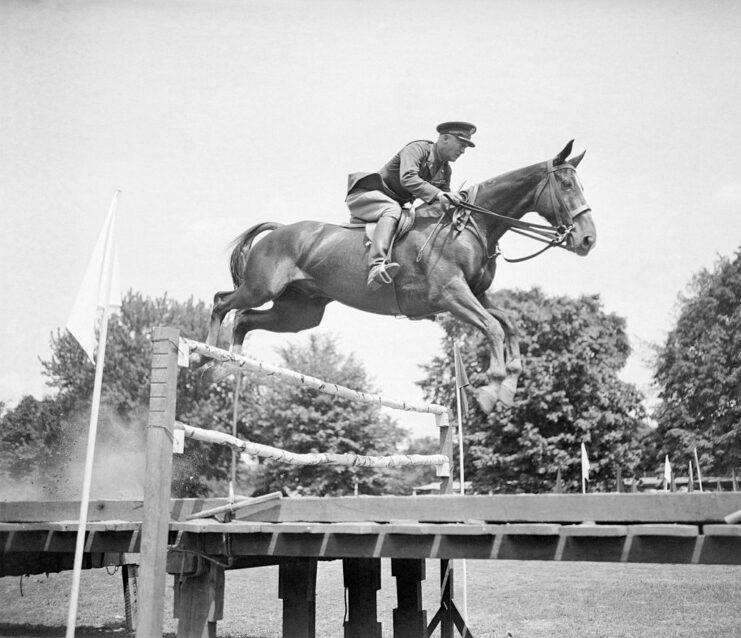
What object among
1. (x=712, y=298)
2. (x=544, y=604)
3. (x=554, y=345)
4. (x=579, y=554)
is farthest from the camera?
(x=554, y=345)

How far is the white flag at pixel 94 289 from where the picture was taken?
561cm

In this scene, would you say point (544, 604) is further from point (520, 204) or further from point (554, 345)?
point (554, 345)

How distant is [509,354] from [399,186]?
1732 millimetres

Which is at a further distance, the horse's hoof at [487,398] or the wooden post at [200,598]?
the horse's hoof at [487,398]

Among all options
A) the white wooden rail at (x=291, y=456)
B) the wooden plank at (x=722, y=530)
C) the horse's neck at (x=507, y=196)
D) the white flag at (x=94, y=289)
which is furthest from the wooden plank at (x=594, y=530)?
the white flag at (x=94, y=289)

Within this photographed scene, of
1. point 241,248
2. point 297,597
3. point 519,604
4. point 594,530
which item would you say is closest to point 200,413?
point 519,604

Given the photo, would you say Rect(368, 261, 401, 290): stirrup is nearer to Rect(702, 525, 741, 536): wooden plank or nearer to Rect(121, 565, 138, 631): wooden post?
Rect(702, 525, 741, 536): wooden plank

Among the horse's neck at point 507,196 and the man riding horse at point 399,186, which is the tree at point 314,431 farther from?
the horse's neck at point 507,196

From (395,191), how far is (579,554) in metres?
3.53

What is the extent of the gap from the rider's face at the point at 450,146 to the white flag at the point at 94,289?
2625 mm

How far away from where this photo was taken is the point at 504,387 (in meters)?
5.73

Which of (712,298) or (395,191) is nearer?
(395,191)

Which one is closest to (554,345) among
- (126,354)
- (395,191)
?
(126,354)

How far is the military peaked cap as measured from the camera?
21.3 feet
